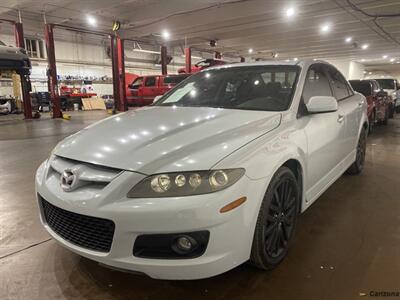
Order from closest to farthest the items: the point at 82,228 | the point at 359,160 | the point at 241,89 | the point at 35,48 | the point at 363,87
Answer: the point at 82,228, the point at 241,89, the point at 359,160, the point at 363,87, the point at 35,48

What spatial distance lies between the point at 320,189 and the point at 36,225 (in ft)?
7.82

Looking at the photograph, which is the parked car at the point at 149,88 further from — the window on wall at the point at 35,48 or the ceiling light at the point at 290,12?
the window on wall at the point at 35,48

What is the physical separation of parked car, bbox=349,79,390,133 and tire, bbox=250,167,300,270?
20.0ft

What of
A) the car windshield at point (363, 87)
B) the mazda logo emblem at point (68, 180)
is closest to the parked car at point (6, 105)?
the car windshield at point (363, 87)

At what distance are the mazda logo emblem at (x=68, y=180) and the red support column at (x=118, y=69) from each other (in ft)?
46.5

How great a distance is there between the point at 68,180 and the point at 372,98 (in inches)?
294

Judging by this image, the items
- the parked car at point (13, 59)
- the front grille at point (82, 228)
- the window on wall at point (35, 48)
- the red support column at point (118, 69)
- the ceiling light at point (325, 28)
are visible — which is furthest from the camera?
the window on wall at point (35, 48)

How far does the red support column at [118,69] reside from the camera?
49.2 ft

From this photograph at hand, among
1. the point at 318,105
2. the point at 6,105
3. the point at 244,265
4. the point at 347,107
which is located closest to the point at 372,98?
the point at 347,107

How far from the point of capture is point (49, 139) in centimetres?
718

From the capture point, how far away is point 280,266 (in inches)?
79.6

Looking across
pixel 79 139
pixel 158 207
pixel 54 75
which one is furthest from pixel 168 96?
pixel 54 75

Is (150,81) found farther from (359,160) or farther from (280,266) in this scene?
(280,266)

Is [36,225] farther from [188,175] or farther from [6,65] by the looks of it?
[6,65]
